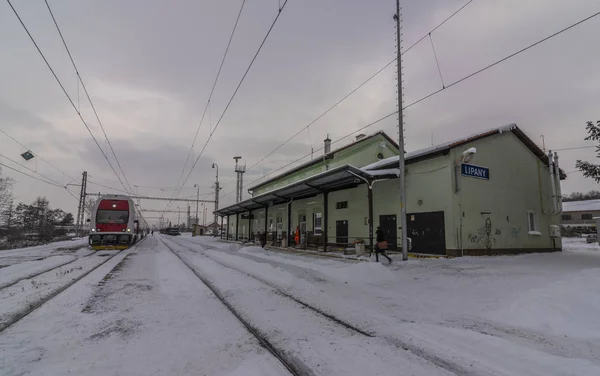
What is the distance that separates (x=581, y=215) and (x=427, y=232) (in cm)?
5347

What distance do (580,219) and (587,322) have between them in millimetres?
61635

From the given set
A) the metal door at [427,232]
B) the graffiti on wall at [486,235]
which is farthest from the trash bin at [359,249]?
the graffiti on wall at [486,235]

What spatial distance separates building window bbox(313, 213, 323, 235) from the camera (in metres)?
23.0

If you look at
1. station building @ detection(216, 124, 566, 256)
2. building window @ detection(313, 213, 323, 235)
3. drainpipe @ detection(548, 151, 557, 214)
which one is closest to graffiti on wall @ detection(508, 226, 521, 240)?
station building @ detection(216, 124, 566, 256)

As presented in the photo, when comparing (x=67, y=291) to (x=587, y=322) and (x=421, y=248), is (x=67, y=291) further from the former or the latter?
(x=421, y=248)

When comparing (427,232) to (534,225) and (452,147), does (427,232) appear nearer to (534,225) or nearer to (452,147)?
(452,147)

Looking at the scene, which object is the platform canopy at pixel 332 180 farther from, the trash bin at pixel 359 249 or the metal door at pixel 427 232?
the trash bin at pixel 359 249

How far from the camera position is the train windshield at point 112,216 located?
20844 mm

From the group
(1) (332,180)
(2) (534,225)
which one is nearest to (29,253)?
(1) (332,180)

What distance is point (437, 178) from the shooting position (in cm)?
1484

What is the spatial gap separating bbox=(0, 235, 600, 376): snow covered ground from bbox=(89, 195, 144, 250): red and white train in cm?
1455

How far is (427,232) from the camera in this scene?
15086 mm

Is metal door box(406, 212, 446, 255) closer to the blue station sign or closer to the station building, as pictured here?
the station building

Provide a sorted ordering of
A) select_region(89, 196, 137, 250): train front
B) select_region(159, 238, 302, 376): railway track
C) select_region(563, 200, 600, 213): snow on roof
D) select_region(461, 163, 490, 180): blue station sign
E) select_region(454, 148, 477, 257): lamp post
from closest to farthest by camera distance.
→ select_region(159, 238, 302, 376): railway track → select_region(454, 148, 477, 257): lamp post → select_region(461, 163, 490, 180): blue station sign → select_region(89, 196, 137, 250): train front → select_region(563, 200, 600, 213): snow on roof
